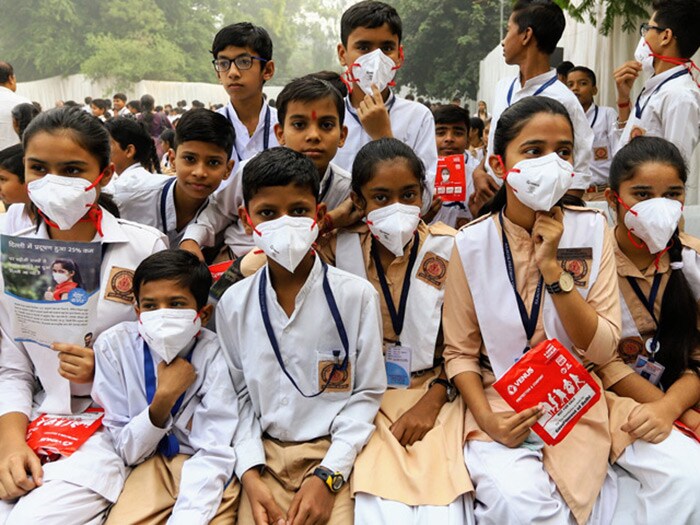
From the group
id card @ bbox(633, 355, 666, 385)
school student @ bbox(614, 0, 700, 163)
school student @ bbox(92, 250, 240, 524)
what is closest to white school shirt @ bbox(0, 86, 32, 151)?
school student @ bbox(92, 250, 240, 524)

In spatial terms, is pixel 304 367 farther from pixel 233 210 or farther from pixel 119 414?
pixel 233 210

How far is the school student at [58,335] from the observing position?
74.3 inches

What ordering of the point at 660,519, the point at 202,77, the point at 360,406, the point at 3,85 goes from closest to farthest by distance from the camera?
1. the point at 660,519
2. the point at 360,406
3. the point at 3,85
4. the point at 202,77

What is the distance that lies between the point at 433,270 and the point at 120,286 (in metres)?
1.27

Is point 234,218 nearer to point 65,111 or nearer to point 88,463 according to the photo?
point 65,111

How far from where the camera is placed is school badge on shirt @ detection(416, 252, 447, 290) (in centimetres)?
→ 240

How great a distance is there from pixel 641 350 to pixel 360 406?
1.17 meters

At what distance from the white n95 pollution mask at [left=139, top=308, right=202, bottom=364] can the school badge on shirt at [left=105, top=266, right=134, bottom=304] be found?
0.23 m

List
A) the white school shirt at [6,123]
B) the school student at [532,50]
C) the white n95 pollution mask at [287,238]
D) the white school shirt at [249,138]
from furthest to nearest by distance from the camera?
the white school shirt at [6,123] → the school student at [532,50] → the white school shirt at [249,138] → the white n95 pollution mask at [287,238]

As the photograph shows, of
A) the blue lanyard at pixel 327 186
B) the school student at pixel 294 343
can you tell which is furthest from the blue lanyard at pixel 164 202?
the school student at pixel 294 343

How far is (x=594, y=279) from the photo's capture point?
216cm

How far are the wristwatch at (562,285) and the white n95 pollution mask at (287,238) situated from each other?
878 millimetres

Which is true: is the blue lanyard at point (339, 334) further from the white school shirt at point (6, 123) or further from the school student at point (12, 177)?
the white school shirt at point (6, 123)

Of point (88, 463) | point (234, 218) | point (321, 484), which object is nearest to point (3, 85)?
point (234, 218)
